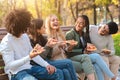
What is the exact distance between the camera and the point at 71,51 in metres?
6.29

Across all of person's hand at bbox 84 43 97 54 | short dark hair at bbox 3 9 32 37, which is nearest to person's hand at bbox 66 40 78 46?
person's hand at bbox 84 43 97 54

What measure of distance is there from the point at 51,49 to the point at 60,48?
14.7 inches

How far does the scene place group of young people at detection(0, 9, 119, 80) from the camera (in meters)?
4.71

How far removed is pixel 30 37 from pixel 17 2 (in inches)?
866

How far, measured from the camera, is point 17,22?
4.70 m

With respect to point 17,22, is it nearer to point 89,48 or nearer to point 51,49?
point 51,49

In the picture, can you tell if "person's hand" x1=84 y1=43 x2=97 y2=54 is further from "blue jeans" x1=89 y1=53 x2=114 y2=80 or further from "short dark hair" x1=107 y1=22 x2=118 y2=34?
"short dark hair" x1=107 y1=22 x2=118 y2=34

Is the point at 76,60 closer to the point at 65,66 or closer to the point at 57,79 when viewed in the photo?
the point at 65,66

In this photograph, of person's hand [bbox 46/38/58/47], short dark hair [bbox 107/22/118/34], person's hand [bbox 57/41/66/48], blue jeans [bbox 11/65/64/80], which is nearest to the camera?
blue jeans [bbox 11/65/64/80]

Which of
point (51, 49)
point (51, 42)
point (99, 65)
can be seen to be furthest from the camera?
point (99, 65)

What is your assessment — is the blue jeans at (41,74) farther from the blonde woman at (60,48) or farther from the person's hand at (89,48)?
the person's hand at (89,48)

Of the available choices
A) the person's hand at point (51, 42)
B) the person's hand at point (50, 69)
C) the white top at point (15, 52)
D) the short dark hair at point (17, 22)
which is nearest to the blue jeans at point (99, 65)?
the person's hand at point (51, 42)

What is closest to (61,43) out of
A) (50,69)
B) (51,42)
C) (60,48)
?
(60,48)

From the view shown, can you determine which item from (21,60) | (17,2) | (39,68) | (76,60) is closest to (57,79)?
(39,68)
